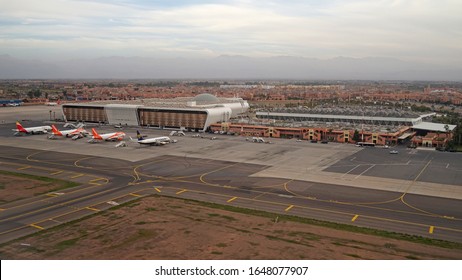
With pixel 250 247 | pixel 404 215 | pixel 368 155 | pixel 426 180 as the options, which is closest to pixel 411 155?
pixel 368 155

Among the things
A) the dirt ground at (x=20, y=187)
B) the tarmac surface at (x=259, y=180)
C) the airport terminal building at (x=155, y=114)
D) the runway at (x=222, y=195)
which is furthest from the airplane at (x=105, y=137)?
the dirt ground at (x=20, y=187)

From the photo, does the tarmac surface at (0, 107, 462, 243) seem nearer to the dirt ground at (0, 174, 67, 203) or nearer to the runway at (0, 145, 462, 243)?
the runway at (0, 145, 462, 243)

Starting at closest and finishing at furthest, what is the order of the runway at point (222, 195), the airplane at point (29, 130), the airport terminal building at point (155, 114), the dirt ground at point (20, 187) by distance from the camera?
1. the runway at point (222, 195)
2. the dirt ground at point (20, 187)
3. the airplane at point (29, 130)
4. the airport terminal building at point (155, 114)

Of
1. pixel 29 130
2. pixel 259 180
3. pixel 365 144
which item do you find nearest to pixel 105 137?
pixel 29 130

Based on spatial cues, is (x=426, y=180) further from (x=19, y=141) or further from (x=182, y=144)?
(x=19, y=141)

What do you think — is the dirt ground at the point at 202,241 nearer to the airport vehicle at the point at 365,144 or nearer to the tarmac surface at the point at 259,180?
the tarmac surface at the point at 259,180
